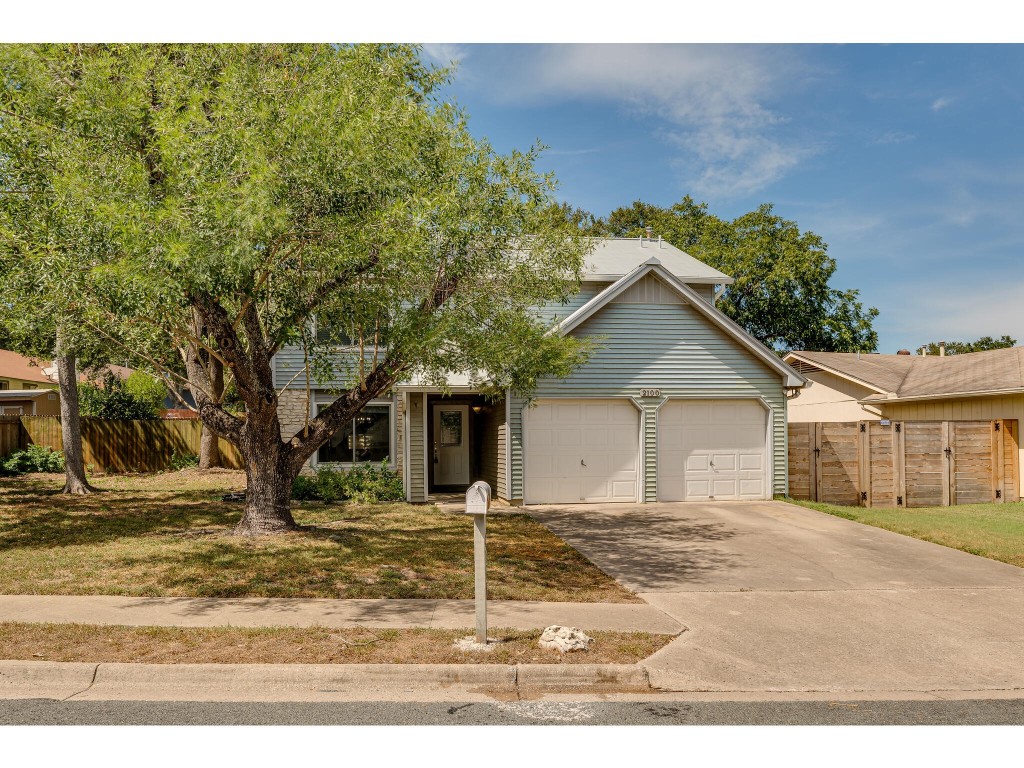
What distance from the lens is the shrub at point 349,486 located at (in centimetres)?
1606

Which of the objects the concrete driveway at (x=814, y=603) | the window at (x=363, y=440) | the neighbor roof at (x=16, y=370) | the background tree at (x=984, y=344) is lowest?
the concrete driveway at (x=814, y=603)

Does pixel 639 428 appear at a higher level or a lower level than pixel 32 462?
higher

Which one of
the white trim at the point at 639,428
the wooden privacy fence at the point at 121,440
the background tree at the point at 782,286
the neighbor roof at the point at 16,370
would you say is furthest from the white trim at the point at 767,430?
the neighbor roof at the point at 16,370

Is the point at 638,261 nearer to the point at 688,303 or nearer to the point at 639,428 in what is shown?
the point at 688,303

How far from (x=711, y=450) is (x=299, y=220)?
11.5 meters

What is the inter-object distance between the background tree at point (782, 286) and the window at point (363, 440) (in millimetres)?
22615

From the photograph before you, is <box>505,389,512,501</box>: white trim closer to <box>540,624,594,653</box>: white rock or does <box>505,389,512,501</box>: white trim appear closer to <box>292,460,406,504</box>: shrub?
<box>292,460,406,504</box>: shrub

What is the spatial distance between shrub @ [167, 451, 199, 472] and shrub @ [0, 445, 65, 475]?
10.1 ft

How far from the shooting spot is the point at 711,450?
1700 cm

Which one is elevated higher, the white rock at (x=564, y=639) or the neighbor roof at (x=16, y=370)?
the neighbor roof at (x=16, y=370)

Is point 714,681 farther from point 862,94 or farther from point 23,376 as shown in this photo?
point 23,376

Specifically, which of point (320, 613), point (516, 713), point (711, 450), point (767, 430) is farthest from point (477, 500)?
point (767, 430)

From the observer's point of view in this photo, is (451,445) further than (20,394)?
No

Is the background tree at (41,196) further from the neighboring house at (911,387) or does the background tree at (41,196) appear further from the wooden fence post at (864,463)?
the wooden fence post at (864,463)
